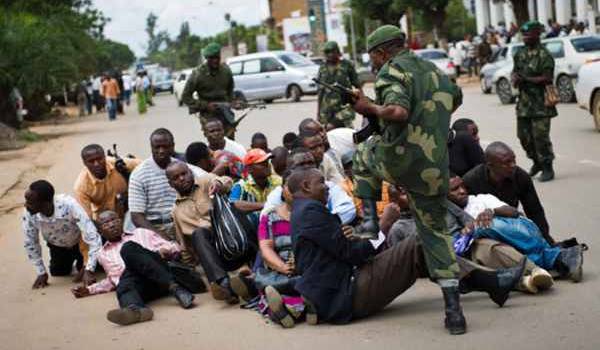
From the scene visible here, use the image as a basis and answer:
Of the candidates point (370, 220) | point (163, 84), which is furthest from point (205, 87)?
point (163, 84)

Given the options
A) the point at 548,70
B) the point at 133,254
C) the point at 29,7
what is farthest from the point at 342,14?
the point at 133,254

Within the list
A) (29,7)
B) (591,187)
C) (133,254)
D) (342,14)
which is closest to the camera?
(133,254)

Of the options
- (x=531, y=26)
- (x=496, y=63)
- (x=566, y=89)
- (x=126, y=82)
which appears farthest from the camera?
(x=126, y=82)

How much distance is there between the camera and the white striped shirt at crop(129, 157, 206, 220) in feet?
28.9

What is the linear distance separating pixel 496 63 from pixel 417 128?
76.6 ft

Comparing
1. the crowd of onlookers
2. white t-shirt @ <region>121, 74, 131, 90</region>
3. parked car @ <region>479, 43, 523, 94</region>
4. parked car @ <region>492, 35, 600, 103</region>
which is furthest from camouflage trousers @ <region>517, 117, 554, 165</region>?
white t-shirt @ <region>121, 74, 131, 90</region>

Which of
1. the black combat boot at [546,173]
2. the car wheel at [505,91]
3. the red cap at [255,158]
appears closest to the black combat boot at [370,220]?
the red cap at [255,158]

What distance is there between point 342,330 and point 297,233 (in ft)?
2.14

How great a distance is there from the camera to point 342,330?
6.32 meters

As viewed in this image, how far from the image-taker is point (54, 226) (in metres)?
8.69

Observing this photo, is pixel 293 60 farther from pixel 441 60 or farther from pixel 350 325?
pixel 350 325

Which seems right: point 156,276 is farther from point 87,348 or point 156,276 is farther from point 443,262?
point 443,262

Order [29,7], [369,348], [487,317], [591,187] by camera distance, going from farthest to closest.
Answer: [29,7] → [591,187] → [487,317] → [369,348]

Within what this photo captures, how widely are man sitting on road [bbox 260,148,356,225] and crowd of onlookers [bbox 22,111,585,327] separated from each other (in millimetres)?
11
